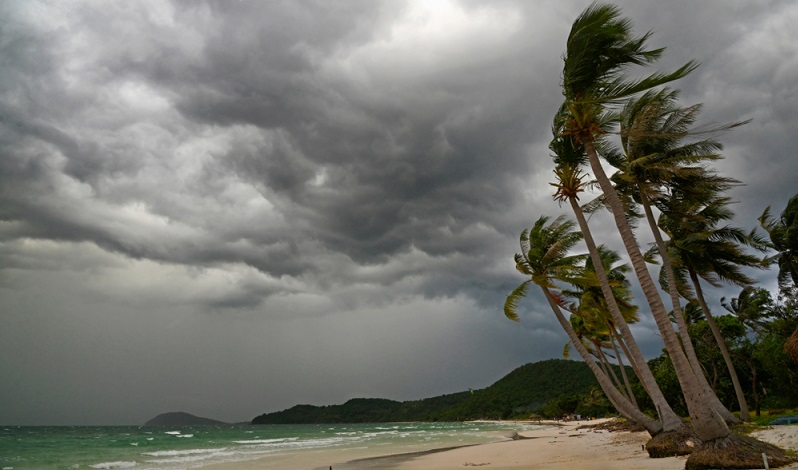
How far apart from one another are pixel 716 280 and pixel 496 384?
486 feet

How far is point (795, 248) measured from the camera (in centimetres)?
1914

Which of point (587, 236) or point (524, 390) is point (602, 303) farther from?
point (524, 390)

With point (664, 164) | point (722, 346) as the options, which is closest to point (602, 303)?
point (722, 346)

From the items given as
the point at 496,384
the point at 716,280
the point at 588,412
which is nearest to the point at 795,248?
the point at 716,280

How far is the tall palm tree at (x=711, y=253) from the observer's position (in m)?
19.0

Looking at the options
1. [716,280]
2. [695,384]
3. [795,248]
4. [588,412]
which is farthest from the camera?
[588,412]

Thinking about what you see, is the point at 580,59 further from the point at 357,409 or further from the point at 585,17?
the point at 357,409

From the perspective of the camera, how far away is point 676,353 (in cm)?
1070

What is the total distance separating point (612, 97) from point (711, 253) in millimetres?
12115

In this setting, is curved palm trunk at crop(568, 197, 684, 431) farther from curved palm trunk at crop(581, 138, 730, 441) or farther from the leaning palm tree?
the leaning palm tree

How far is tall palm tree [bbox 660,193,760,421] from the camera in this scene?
62.4 feet

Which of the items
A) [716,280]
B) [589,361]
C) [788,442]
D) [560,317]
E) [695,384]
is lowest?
[788,442]

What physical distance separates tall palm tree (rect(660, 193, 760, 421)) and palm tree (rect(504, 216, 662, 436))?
3.89m

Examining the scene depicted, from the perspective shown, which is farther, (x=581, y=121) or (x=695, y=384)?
(x=581, y=121)
